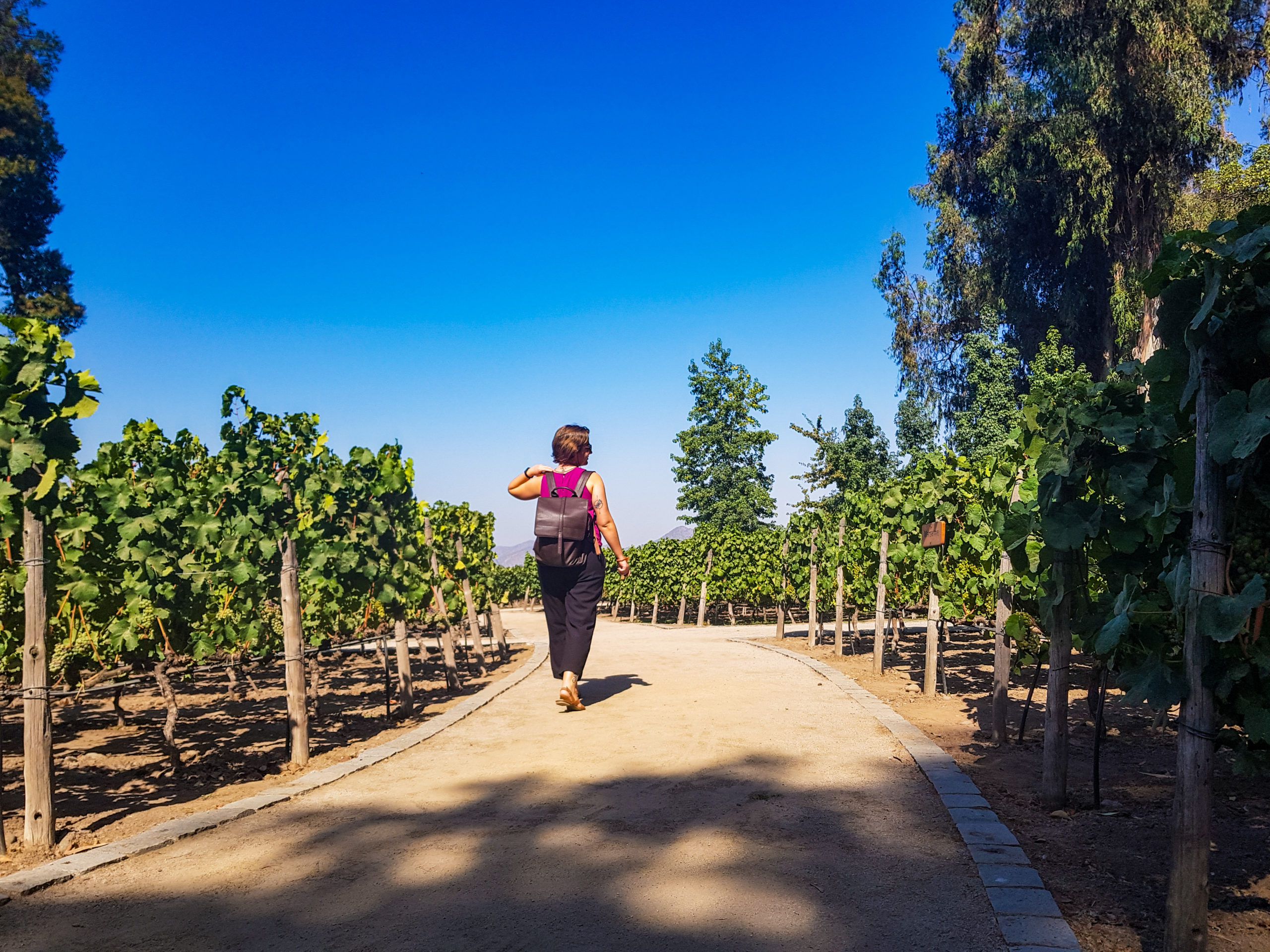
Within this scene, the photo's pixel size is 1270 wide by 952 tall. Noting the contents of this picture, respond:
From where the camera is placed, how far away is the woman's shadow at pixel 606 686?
27.5ft

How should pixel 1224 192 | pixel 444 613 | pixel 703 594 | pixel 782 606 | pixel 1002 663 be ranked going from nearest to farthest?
pixel 1002 663, pixel 444 613, pixel 782 606, pixel 1224 192, pixel 703 594

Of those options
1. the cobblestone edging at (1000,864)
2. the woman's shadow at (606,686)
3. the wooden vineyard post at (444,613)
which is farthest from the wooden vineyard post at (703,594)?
the cobblestone edging at (1000,864)

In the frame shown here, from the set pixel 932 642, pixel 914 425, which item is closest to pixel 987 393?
pixel 914 425

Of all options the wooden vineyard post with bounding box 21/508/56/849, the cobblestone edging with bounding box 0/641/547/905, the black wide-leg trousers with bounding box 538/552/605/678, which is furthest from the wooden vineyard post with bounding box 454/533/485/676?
the wooden vineyard post with bounding box 21/508/56/849

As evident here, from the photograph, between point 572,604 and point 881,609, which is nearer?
point 572,604

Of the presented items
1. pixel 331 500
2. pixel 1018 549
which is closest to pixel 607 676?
pixel 331 500

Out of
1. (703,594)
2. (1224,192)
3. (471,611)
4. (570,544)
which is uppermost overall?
(1224,192)

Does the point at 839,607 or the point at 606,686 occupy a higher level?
the point at 839,607

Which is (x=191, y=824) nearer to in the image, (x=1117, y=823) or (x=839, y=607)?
(x=1117, y=823)

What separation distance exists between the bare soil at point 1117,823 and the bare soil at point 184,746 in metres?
4.24

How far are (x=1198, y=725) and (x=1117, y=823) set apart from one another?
5.97 feet

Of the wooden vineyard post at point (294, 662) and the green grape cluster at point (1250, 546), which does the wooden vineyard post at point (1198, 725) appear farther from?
the wooden vineyard post at point (294, 662)

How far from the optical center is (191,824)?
14.1 ft

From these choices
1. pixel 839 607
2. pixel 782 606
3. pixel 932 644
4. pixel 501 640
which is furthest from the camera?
pixel 782 606
